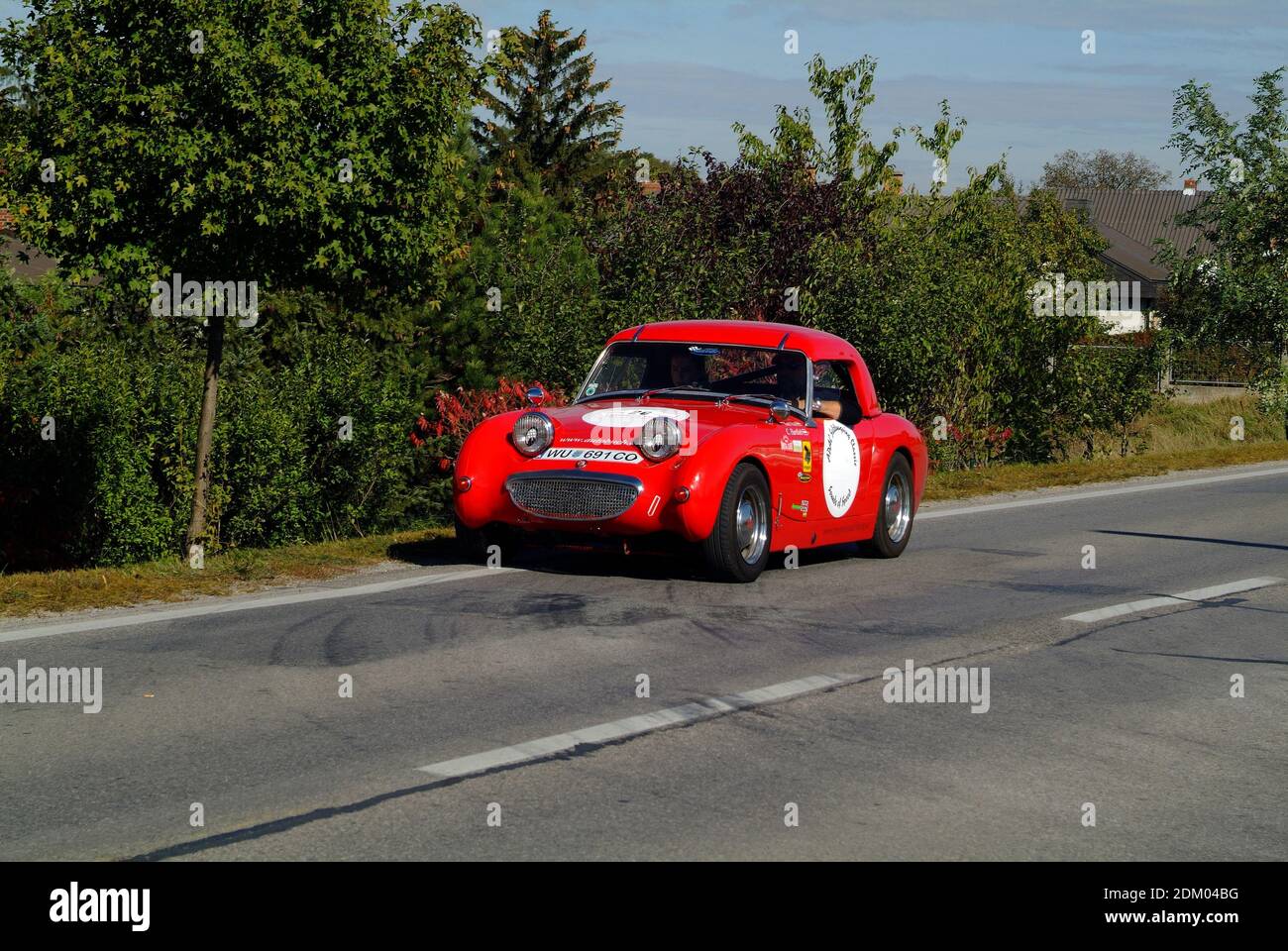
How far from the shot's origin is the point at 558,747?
665 cm

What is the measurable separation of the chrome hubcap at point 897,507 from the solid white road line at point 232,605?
3368 millimetres

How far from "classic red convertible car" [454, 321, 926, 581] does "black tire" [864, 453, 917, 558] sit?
2 cm

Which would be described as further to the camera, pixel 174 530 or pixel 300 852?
pixel 174 530

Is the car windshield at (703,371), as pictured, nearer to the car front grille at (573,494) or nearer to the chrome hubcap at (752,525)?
the chrome hubcap at (752,525)

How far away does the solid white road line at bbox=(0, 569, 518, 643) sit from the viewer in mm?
8914

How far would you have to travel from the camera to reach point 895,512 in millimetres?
13352

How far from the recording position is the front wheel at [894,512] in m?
13.1

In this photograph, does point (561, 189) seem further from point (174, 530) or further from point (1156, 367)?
point (174, 530)

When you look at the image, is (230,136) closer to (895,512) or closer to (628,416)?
(628,416)

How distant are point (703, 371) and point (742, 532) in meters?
1.80

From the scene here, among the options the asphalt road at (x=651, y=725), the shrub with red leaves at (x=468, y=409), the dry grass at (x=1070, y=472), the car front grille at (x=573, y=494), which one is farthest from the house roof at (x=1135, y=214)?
the asphalt road at (x=651, y=725)

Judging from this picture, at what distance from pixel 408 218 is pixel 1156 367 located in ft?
62.1
